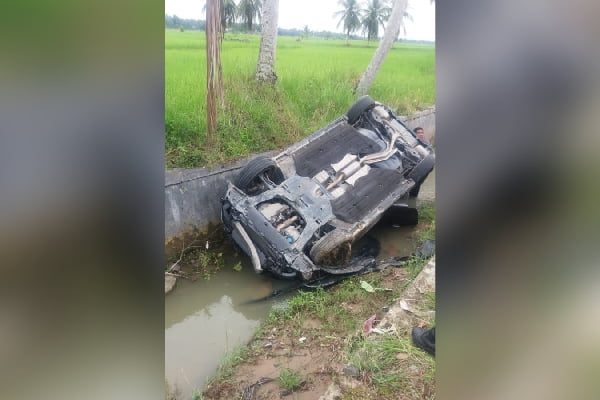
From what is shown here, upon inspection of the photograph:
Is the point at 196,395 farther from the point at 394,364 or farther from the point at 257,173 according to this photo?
the point at 257,173

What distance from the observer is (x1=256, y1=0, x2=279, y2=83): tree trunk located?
17.4 feet

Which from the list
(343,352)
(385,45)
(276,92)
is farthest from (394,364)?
(385,45)

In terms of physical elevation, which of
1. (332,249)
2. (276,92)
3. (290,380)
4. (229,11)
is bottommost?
(290,380)

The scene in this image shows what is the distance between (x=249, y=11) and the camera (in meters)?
5.11

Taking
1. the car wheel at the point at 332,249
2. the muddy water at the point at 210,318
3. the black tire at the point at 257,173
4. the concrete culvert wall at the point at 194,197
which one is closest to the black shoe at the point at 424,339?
the car wheel at the point at 332,249

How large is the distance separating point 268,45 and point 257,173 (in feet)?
8.09

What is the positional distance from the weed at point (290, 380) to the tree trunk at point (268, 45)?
4.01 m

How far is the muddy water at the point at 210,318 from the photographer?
2.81 meters
